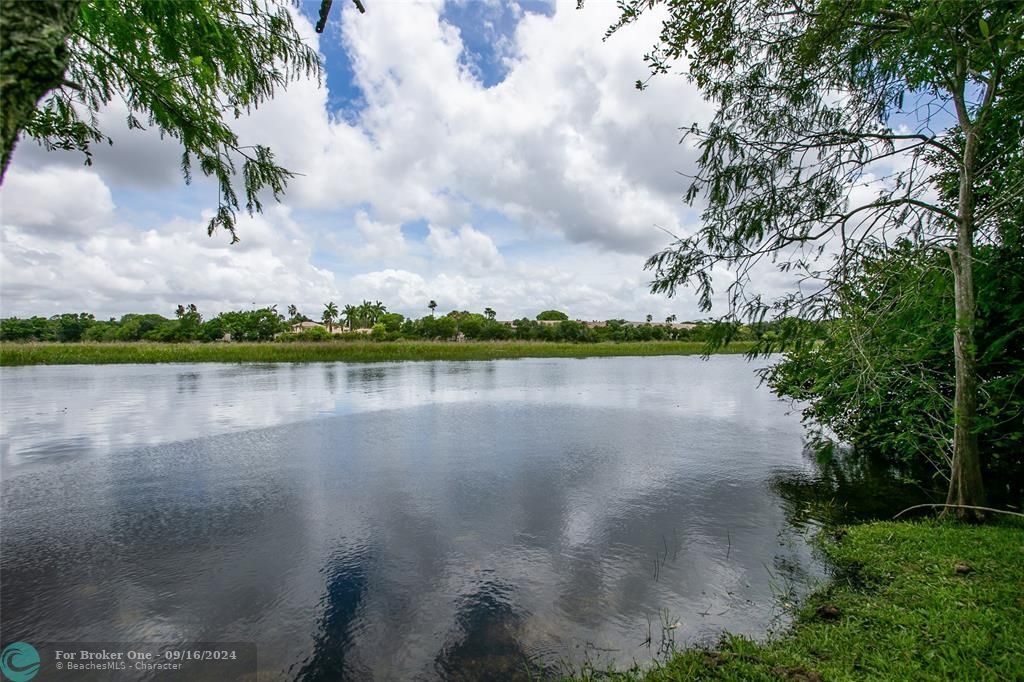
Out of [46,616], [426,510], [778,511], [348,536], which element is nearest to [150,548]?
[46,616]

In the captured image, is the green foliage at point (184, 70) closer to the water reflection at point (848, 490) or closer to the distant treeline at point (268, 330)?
the water reflection at point (848, 490)

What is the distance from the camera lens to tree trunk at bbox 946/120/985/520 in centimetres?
587

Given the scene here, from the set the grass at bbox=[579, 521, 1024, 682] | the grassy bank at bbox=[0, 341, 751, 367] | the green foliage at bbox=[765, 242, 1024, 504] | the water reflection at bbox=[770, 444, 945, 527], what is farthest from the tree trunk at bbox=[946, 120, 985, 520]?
the grassy bank at bbox=[0, 341, 751, 367]

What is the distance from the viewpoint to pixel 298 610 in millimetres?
5324

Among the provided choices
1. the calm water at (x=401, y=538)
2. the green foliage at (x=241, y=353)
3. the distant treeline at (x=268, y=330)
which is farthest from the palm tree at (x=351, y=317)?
the calm water at (x=401, y=538)

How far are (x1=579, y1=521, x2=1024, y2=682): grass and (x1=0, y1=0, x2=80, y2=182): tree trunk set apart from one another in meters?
5.05

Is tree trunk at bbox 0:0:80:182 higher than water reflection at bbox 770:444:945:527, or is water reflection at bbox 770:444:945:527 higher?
tree trunk at bbox 0:0:80:182

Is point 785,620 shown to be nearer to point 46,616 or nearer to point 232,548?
point 232,548

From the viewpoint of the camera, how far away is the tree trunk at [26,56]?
165 cm

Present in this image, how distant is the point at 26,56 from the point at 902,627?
6872 millimetres

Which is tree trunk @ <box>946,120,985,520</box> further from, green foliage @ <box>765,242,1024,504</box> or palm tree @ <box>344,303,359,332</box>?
palm tree @ <box>344,303,359,332</box>

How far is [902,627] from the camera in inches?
164

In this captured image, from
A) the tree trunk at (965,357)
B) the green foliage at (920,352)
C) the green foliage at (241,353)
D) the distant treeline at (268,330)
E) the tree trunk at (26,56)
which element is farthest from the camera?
the distant treeline at (268,330)

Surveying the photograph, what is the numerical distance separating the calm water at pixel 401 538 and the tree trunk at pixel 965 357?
2.41 meters
